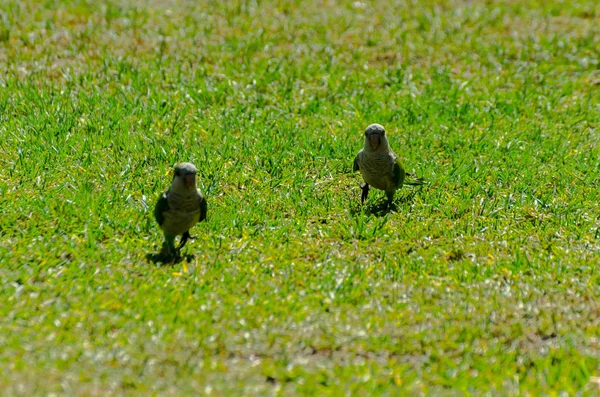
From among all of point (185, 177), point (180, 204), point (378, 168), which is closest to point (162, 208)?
point (180, 204)

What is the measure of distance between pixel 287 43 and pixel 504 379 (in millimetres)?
6357

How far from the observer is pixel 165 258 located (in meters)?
5.78

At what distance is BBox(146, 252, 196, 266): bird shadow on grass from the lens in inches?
226

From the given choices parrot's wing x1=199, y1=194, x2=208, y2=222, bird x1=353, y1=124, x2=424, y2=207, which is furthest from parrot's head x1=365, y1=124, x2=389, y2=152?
parrot's wing x1=199, y1=194, x2=208, y2=222

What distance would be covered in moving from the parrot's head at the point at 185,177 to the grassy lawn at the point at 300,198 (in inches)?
23.5

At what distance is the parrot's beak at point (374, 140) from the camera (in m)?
6.38

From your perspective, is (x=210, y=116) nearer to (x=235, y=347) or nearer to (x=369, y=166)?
(x=369, y=166)

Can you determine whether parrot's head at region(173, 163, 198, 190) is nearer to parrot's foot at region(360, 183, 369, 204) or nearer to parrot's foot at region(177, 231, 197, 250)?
parrot's foot at region(177, 231, 197, 250)

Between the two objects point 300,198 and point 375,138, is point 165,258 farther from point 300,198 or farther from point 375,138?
point 375,138

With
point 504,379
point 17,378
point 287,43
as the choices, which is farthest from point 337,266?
point 287,43

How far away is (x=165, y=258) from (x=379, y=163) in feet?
5.98

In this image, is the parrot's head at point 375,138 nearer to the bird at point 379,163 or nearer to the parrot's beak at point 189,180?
the bird at point 379,163

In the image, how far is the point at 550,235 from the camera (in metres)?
6.39

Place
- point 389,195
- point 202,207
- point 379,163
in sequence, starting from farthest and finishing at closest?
point 389,195, point 379,163, point 202,207
